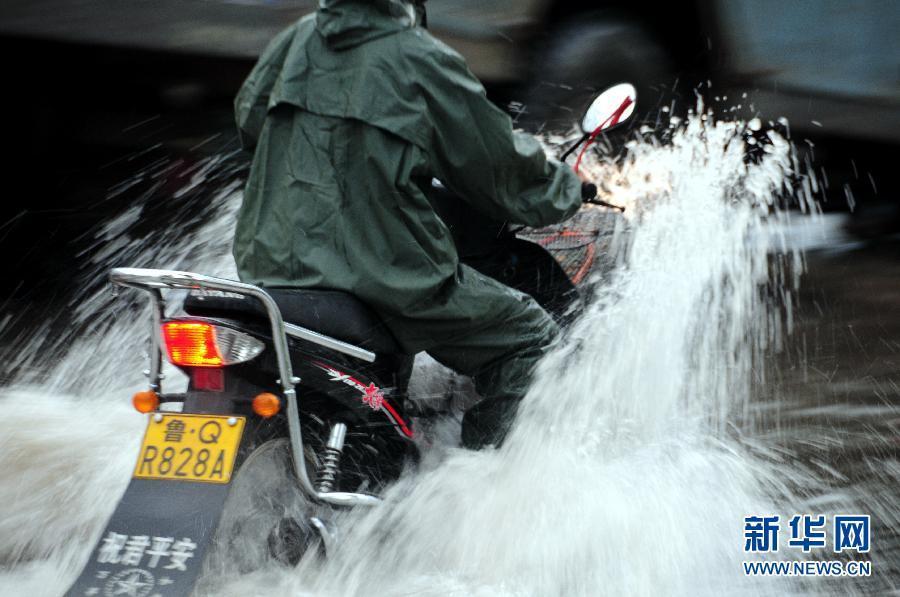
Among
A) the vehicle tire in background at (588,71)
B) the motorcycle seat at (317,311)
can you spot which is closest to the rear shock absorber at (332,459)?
the motorcycle seat at (317,311)

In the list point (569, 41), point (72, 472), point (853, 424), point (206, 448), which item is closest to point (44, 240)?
point (72, 472)

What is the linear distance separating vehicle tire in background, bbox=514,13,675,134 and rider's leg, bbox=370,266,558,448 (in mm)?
3249

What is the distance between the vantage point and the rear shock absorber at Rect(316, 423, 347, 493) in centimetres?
267

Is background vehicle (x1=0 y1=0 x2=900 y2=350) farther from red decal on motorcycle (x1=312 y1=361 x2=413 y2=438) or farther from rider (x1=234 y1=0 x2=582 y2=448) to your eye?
red decal on motorcycle (x1=312 y1=361 x2=413 y2=438)

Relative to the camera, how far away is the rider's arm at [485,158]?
276 centimetres

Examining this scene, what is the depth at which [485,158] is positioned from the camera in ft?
9.32

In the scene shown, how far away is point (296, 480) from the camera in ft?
8.74

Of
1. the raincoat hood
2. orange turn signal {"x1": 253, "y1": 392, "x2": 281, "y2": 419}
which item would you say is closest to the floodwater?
orange turn signal {"x1": 253, "y1": 392, "x2": 281, "y2": 419}

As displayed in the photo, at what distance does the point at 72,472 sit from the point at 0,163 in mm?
3046

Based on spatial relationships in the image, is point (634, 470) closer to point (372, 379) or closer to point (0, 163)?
point (372, 379)

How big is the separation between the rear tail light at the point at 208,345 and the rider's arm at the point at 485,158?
0.75 metres

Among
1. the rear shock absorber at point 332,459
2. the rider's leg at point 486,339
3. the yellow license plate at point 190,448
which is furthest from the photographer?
the rider's leg at point 486,339

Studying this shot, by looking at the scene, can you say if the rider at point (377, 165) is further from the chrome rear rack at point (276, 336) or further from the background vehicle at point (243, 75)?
the background vehicle at point (243, 75)

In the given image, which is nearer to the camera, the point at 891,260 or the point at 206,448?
the point at 206,448
